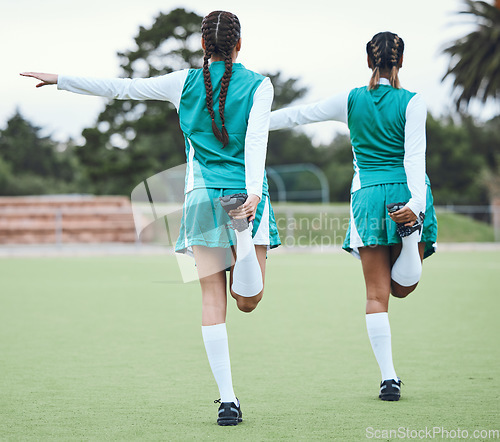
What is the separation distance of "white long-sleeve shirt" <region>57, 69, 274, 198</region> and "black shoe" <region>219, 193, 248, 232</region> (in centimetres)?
8

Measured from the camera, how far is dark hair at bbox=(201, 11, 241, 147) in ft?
12.3

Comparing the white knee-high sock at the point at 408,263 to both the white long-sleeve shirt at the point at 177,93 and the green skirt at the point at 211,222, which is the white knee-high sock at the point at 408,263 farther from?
the white long-sleeve shirt at the point at 177,93

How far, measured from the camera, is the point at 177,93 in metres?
3.90

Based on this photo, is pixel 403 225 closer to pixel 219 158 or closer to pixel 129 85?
pixel 219 158

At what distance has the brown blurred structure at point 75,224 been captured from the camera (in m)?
28.8

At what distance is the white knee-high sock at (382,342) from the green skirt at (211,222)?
1.01m

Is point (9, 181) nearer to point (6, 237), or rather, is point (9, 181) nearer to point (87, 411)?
point (6, 237)

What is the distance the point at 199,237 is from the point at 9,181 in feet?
167

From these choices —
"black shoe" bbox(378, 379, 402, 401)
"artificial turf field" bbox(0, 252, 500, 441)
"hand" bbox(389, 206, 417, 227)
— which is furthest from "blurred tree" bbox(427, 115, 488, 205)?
"hand" bbox(389, 206, 417, 227)

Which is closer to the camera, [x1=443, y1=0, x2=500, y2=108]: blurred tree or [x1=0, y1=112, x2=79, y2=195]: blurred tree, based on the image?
[x1=443, y1=0, x2=500, y2=108]: blurred tree

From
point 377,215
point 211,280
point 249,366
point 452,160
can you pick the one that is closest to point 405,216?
point 377,215

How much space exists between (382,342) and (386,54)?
5.46 feet

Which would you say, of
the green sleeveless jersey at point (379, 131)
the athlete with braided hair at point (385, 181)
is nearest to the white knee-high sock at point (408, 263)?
the athlete with braided hair at point (385, 181)

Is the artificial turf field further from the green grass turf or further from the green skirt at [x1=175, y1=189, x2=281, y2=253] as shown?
the green grass turf
